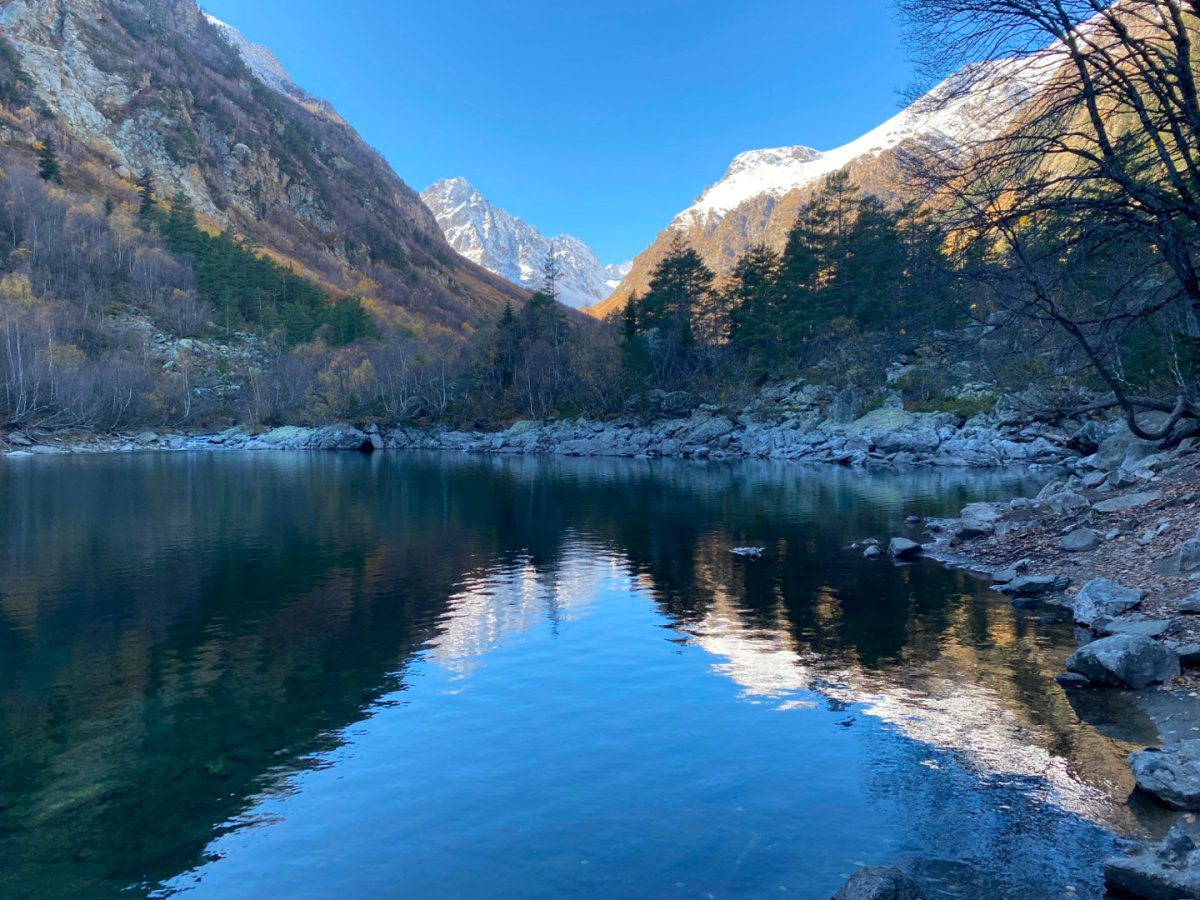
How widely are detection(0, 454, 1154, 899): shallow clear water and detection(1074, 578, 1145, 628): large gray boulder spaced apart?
0.81 metres

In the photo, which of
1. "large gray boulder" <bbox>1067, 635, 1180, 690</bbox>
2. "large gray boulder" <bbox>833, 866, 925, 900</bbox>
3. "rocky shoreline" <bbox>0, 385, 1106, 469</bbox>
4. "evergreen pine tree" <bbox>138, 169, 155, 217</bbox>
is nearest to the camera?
"large gray boulder" <bbox>833, 866, 925, 900</bbox>

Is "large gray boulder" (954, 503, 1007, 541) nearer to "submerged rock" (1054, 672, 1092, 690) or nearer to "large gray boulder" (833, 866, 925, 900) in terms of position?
"submerged rock" (1054, 672, 1092, 690)

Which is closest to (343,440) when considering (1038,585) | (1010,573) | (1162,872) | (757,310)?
(757,310)

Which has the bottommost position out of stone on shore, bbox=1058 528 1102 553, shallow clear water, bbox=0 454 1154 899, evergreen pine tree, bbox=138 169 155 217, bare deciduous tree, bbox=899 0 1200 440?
shallow clear water, bbox=0 454 1154 899

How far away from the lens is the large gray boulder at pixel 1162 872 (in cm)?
704

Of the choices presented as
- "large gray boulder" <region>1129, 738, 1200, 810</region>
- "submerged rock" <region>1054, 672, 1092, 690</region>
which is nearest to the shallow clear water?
"large gray boulder" <region>1129, 738, 1200, 810</region>

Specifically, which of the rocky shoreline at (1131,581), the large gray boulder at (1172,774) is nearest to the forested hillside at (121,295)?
the rocky shoreline at (1131,581)

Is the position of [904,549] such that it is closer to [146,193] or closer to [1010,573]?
[1010,573]

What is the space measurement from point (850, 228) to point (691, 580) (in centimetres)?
9229

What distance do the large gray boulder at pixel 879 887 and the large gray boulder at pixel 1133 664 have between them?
825 centimetres

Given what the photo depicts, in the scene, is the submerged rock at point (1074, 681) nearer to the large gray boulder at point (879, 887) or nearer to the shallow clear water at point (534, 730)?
the shallow clear water at point (534, 730)

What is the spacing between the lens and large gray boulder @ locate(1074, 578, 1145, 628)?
16.4 m

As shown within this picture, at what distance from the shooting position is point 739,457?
8362 cm

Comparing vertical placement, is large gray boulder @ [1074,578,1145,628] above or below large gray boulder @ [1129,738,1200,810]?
above
